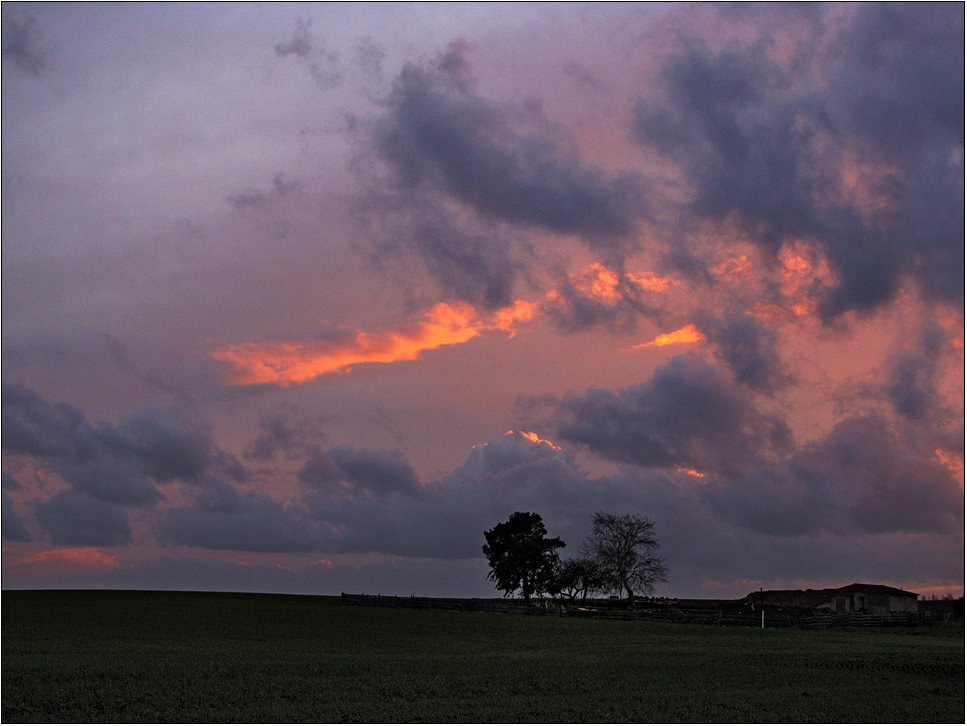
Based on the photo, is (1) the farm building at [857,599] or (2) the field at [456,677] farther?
(1) the farm building at [857,599]

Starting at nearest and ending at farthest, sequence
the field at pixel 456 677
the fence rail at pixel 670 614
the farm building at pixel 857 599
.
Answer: the field at pixel 456 677 < the fence rail at pixel 670 614 < the farm building at pixel 857 599

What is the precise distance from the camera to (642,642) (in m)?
40.0

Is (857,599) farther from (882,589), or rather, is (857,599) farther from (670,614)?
(670,614)

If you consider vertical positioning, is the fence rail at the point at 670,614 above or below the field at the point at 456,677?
below

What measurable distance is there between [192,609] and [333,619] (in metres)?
13.5

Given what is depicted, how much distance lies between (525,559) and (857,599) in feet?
113

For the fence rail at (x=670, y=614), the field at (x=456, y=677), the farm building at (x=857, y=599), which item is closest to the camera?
the field at (x=456, y=677)

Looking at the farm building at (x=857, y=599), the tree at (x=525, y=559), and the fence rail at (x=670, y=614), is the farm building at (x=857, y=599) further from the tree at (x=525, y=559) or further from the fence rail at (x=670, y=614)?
the tree at (x=525, y=559)

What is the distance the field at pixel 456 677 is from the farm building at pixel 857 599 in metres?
42.2

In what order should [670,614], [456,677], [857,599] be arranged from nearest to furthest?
1. [456,677]
2. [670,614]
3. [857,599]

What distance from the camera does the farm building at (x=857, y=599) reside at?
7994cm

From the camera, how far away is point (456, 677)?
23125mm

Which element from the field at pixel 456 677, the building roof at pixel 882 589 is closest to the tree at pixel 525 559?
the building roof at pixel 882 589

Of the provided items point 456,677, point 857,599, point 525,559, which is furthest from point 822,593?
point 456,677
